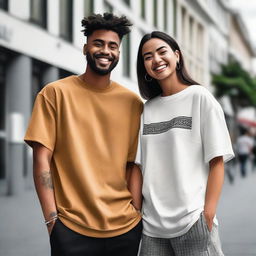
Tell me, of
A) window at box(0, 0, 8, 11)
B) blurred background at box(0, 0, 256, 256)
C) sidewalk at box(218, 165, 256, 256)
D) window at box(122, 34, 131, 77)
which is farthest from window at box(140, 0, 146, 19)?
sidewalk at box(218, 165, 256, 256)

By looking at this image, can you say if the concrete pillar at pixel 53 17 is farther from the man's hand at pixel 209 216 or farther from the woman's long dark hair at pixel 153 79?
the man's hand at pixel 209 216

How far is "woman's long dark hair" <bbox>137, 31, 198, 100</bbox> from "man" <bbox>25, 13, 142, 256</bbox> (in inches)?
7.1

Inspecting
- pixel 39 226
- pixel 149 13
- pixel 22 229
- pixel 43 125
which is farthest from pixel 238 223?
pixel 149 13

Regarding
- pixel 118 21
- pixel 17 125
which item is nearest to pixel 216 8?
pixel 17 125

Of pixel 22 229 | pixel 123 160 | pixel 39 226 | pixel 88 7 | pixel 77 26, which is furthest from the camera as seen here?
pixel 88 7

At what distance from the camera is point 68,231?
3.19 m

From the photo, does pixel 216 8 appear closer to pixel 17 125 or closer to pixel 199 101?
pixel 17 125

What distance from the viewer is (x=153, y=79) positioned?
3514 millimetres

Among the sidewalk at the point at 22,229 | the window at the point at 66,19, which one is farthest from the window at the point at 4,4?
the sidewalk at the point at 22,229

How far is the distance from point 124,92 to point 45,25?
15279 millimetres

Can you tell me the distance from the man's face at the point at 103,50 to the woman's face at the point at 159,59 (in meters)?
0.17

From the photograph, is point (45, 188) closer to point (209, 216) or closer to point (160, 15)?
point (209, 216)

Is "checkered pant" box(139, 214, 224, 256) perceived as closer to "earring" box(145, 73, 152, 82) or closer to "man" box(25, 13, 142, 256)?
"man" box(25, 13, 142, 256)

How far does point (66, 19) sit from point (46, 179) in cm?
1737
